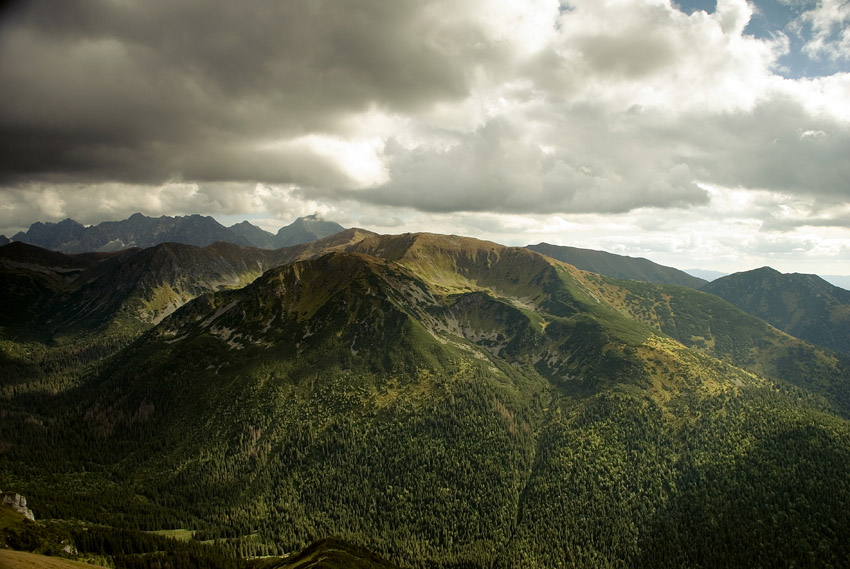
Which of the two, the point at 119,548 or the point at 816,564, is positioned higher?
the point at 816,564

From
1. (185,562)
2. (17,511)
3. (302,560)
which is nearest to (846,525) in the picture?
(302,560)

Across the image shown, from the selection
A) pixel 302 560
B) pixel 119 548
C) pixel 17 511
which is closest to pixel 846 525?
pixel 302 560

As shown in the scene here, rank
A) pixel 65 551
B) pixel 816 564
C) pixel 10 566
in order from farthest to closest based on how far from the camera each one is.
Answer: pixel 816 564
pixel 65 551
pixel 10 566

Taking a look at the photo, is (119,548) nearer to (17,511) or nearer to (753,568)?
(17,511)

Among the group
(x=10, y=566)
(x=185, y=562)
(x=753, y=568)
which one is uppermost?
(x=10, y=566)

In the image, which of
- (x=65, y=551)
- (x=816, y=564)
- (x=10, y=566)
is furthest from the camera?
(x=816, y=564)

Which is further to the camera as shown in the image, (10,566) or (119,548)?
(119,548)

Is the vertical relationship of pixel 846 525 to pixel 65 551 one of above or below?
above

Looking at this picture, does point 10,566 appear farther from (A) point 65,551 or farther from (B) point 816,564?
(B) point 816,564

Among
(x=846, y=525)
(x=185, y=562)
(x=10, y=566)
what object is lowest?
(x=185, y=562)
